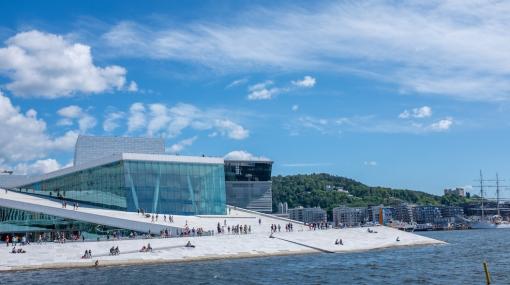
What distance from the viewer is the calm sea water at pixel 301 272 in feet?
130

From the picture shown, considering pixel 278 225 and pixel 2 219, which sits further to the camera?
pixel 278 225

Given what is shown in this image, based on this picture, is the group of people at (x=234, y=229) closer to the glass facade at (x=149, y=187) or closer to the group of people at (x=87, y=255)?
the glass facade at (x=149, y=187)

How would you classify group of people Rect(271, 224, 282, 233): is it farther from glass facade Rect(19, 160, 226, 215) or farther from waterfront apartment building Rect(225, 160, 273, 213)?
waterfront apartment building Rect(225, 160, 273, 213)

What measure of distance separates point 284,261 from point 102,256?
14.2 m

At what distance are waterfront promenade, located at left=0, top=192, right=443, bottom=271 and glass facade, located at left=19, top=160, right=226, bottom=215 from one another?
2582 mm

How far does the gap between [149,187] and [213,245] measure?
1557 centimetres

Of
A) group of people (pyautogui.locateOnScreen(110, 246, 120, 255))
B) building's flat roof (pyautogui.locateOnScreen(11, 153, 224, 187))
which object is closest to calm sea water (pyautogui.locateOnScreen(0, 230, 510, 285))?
group of people (pyautogui.locateOnScreen(110, 246, 120, 255))

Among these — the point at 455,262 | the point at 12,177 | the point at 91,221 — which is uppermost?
the point at 12,177

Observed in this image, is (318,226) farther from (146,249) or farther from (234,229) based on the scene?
(146,249)

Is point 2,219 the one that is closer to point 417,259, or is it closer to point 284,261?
point 284,261

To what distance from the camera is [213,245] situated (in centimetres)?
5638

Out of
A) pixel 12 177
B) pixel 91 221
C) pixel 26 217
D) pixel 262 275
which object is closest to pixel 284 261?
pixel 262 275

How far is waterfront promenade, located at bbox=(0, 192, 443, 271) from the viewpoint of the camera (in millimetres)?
48750

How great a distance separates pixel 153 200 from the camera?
69125 mm
